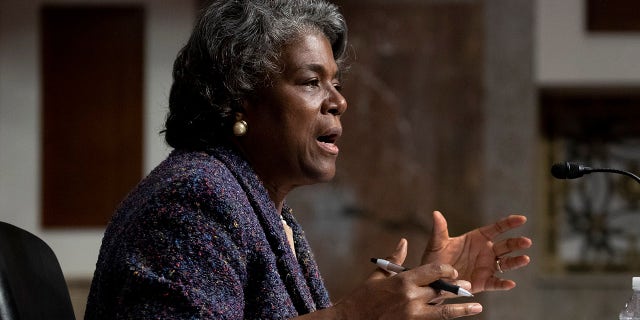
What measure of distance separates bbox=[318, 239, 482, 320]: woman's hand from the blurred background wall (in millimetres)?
3417

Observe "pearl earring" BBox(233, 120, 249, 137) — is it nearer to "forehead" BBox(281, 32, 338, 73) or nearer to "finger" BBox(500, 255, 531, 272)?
"forehead" BBox(281, 32, 338, 73)

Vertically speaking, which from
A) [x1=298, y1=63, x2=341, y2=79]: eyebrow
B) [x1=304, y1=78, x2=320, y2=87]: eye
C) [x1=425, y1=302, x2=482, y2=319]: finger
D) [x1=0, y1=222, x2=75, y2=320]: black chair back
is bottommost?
[x1=425, y1=302, x2=482, y2=319]: finger

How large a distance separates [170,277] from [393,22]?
3729 millimetres

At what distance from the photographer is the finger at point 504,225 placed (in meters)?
2.15

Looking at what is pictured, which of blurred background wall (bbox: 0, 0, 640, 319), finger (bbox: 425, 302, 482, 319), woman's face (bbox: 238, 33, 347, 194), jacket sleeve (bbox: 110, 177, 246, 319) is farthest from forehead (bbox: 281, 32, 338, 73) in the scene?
blurred background wall (bbox: 0, 0, 640, 319)

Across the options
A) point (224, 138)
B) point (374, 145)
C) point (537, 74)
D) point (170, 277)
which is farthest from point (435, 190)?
point (170, 277)

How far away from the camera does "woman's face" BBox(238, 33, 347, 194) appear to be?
208 cm

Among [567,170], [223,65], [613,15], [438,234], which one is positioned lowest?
[438,234]

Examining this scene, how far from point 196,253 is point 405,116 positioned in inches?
140

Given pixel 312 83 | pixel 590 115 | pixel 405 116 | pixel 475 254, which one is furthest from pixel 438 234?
pixel 590 115

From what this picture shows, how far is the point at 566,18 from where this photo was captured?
5.34 metres

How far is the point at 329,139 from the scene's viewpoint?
7.05 ft

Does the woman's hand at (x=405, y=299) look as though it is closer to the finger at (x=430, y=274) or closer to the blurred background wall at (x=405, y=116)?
the finger at (x=430, y=274)

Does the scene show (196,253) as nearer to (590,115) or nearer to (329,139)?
(329,139)
